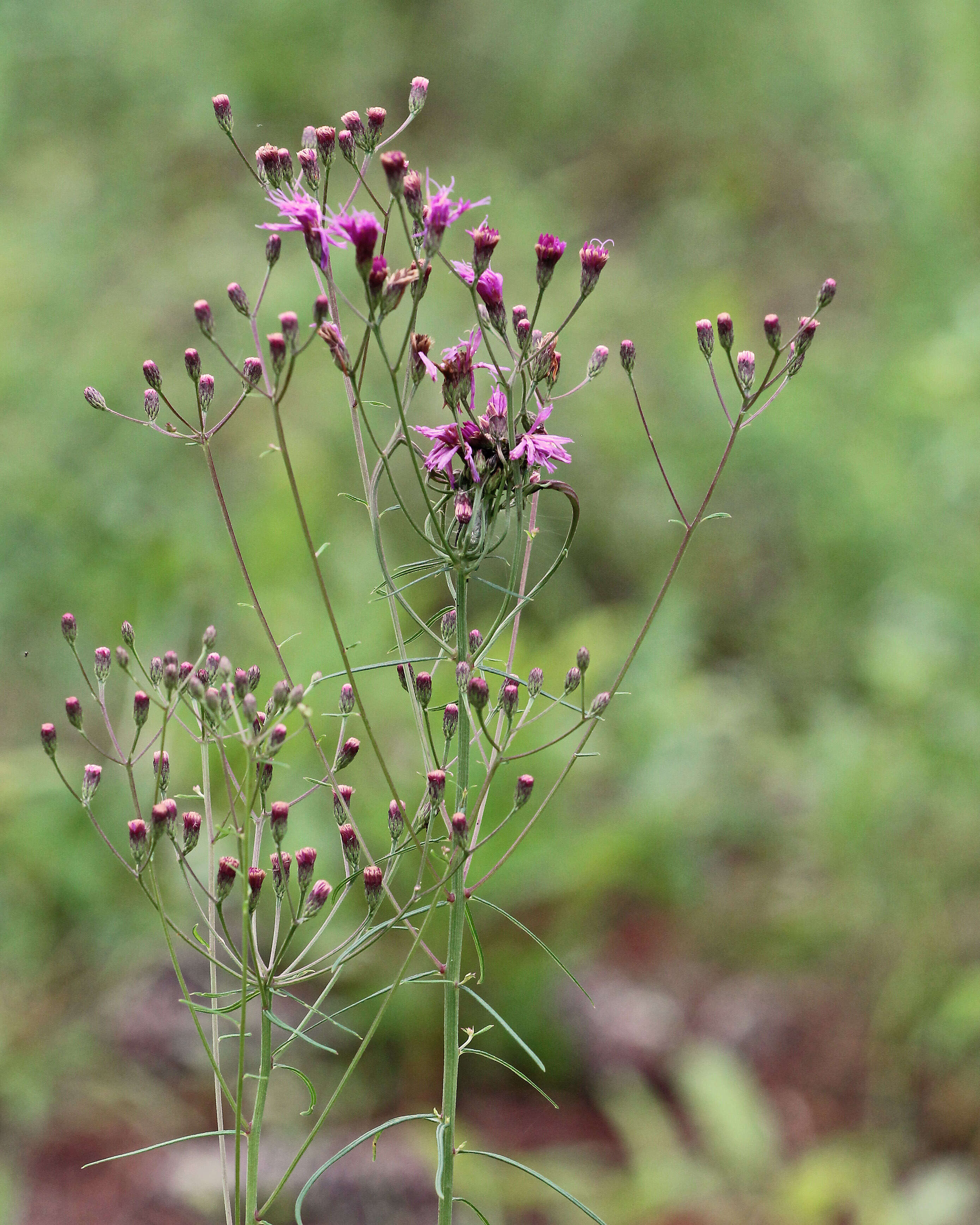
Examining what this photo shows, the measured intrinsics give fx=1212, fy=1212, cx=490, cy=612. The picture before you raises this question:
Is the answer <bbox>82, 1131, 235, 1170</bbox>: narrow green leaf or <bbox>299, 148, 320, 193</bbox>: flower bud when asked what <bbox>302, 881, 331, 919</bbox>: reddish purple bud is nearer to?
<bbox>82, 1131, 235, 1170</bbox>: narrow green leaf

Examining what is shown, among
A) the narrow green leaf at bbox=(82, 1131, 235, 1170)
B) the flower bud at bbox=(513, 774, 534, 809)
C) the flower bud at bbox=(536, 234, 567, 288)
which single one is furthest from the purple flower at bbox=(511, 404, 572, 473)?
the narrow green leaf at bbox=(82, 1131, 235, 1170)

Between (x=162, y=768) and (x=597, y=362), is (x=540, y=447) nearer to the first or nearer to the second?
(x=597, y=362)

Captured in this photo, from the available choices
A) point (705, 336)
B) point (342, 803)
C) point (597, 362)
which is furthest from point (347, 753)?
point (705, 336)

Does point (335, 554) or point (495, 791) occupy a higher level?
point (335, 554)

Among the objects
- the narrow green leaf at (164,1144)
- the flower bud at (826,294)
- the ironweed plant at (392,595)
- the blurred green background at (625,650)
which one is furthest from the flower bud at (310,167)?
the blurred green background at (625,650)

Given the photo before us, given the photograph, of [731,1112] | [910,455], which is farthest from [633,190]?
[731,1112]

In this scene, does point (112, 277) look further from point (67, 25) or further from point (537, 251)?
point (537, 251)
